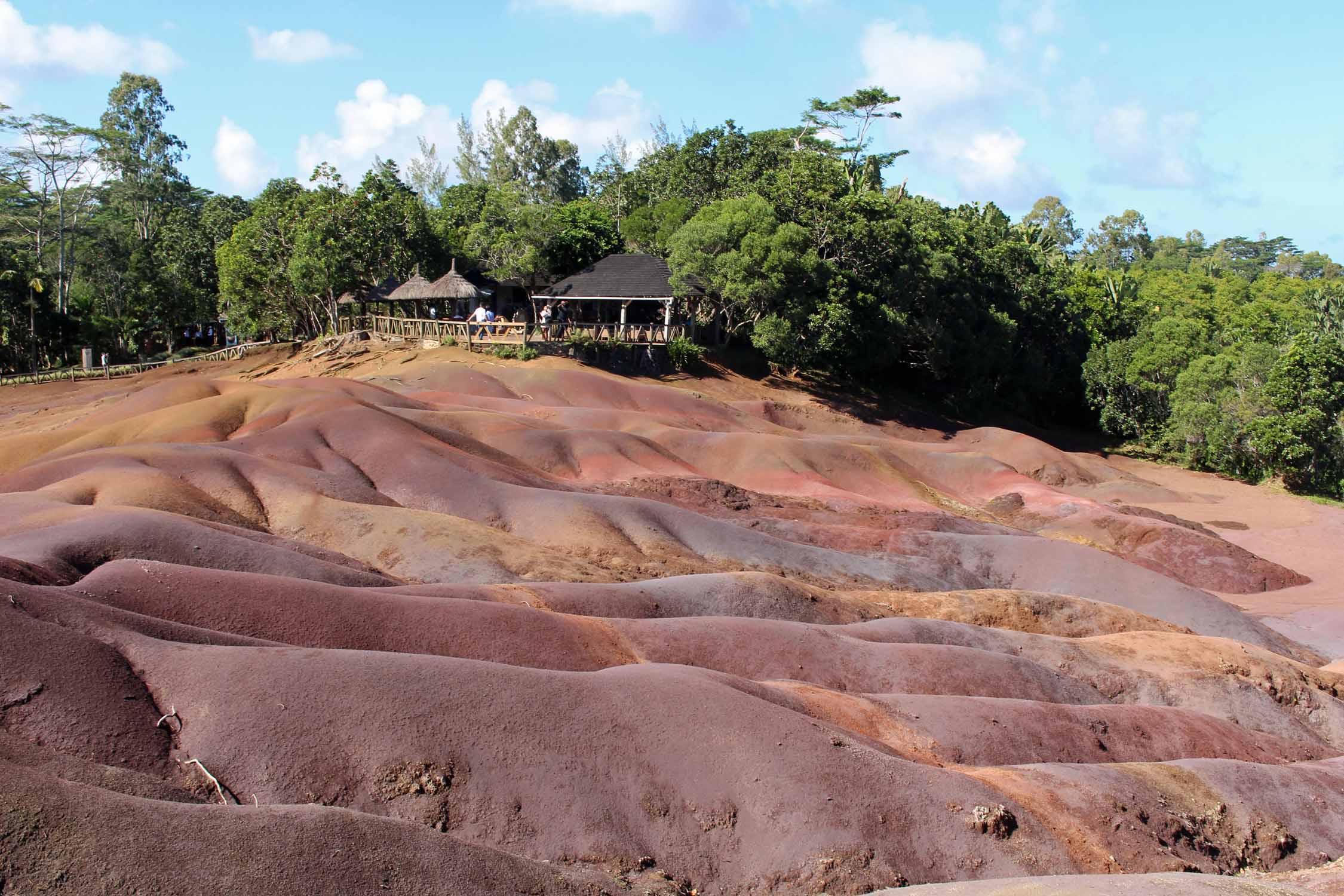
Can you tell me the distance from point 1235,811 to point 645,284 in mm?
42310

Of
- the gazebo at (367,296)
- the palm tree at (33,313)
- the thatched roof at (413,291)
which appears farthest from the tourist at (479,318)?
the palm tree at (33,313)

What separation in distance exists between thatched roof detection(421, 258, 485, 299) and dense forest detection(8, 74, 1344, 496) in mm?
4775

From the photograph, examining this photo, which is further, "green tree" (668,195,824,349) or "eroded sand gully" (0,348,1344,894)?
"green tree" (668,195,824,349)

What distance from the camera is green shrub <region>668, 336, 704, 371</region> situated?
51.0 metres

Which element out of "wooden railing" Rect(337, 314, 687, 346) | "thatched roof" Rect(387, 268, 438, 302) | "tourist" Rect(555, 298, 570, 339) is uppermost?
"thatched roof" Rect(387, 268, 438, 302)

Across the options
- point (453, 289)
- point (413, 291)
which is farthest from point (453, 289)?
point (413, 291)

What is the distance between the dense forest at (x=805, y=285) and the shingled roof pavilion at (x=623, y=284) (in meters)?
1.95

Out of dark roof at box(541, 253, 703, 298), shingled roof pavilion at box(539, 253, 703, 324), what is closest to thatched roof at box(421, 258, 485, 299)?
shingled roof pavilion at box(539, 253, 703, 324)

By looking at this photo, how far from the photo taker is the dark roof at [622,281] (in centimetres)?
5241

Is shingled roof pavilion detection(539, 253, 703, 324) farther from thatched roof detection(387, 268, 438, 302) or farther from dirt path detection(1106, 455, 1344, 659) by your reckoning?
dirt path detection(1106, 455, 1344, 659)

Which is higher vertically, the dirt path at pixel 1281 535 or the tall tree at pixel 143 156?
the tall tree at pixel 143 156

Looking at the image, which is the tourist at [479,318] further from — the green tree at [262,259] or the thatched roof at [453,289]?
the green tree at [262,259]

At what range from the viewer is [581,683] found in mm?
12125

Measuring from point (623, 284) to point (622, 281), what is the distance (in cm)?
29
